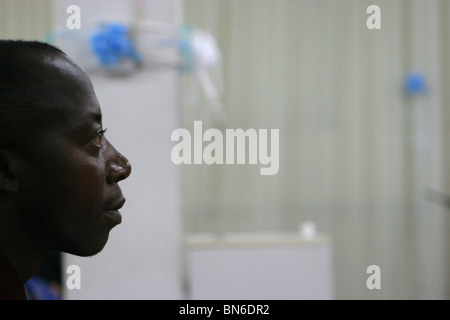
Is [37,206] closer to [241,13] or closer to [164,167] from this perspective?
[164,167]

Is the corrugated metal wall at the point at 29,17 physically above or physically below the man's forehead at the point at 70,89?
above

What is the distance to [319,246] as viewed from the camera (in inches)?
83.9

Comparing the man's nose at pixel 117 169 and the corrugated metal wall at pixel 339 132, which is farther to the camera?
the corrugated metal wall at pixel 339 132

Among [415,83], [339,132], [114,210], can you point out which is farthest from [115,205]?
[415,83]

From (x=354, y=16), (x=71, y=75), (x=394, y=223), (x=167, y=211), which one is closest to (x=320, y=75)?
(x=354, y=16)

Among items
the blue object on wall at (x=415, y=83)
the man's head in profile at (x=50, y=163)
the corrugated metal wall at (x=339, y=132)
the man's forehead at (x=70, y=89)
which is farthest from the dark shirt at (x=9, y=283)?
the blue object on wall at (x=415, y=83)

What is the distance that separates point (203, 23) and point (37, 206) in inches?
116

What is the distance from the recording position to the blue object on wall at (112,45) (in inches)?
38.6

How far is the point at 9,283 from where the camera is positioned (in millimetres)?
435

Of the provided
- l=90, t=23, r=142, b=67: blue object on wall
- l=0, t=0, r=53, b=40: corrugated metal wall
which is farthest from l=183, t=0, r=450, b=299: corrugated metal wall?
l=90, t=23, r=142, b=67: blue object on wall

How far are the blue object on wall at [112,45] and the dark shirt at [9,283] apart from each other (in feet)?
1.85

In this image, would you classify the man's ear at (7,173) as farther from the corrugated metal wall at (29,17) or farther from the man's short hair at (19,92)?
the corrugated metal wall at (29,17)

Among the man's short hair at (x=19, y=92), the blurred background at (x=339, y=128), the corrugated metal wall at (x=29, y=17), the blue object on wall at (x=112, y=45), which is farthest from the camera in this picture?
the blurred background at (x=339, y=128)

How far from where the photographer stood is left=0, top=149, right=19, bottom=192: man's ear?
1.43 feet
